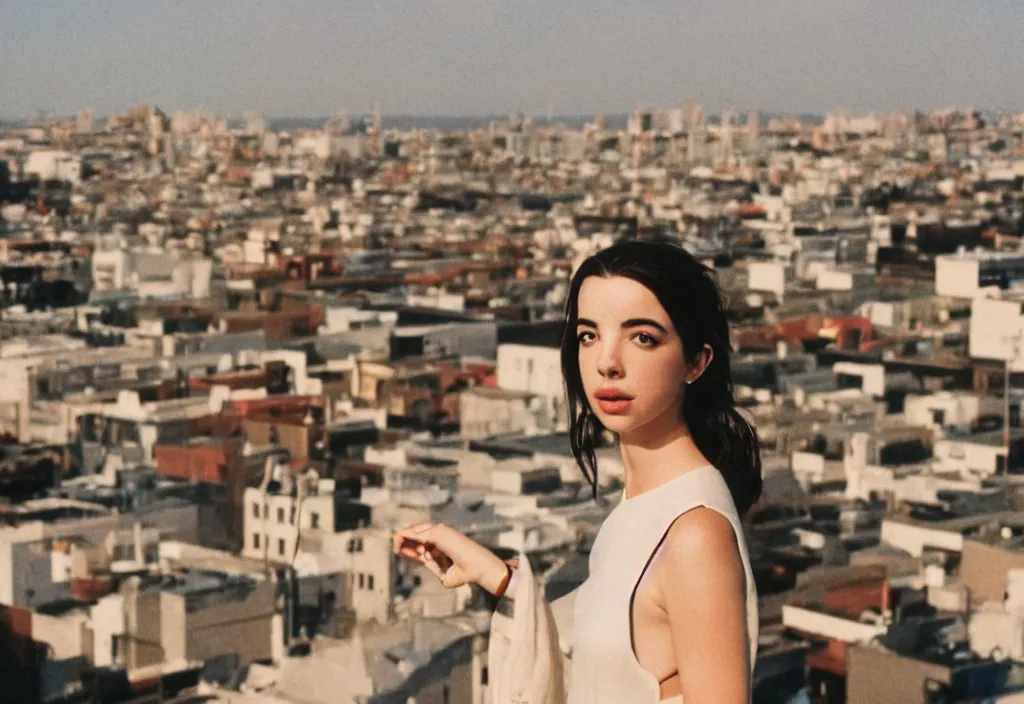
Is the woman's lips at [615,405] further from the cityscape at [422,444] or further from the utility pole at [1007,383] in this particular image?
the utility pole at [1007,383]

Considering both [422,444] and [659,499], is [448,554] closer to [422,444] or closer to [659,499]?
[659,499]

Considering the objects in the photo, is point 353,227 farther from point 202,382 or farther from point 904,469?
point 904,469

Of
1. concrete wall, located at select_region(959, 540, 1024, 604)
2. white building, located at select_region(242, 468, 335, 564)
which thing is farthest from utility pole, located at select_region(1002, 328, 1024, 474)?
white building, located at select_region(242, 468, 335, 564)

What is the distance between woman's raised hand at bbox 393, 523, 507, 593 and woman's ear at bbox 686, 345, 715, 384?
0.09 m

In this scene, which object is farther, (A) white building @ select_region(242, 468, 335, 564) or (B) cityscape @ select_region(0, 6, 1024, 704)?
(A) white building @ select_region(242, 468, 335, 564)

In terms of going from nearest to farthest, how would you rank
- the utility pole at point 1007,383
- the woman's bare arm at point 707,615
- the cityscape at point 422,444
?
1. the woman's bare arm at point 707,615
2. the cityscape at point 422,444
3. the utility pole at point 1007,383

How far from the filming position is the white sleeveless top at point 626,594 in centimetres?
77

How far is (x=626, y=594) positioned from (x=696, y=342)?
88mm

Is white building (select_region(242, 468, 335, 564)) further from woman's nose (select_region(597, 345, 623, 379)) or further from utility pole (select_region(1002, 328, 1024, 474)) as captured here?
woman's nose (select_region(597, 345, 623, 379))

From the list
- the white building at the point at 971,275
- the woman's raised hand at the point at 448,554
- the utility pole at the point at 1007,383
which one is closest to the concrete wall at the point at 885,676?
the woman's raised hand at the point at 448,554

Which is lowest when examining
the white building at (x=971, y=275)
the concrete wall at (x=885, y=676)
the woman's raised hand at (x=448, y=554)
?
the white building at (x=971, y=275)

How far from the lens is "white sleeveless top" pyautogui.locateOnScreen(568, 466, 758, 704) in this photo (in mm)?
772

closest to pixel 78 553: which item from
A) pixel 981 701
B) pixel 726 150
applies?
pixel 981 701

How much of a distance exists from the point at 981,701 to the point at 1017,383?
658 centimetres
